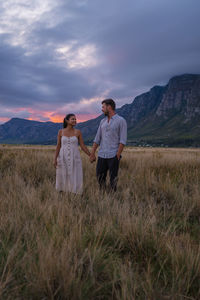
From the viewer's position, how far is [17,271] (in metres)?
1.69

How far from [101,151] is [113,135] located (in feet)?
1.54

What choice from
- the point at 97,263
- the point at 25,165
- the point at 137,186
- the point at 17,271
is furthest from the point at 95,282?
the point at 25,165

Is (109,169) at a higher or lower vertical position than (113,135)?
lower

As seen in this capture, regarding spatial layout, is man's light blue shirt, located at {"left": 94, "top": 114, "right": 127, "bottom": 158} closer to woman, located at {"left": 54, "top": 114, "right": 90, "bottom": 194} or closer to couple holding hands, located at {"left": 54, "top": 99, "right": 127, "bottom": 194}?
couple holding hands, located at {"left": 54, "top": 99, "right": 127, "bottom": 194}

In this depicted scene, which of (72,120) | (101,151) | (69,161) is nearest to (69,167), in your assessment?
(69,161)

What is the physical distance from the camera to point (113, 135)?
453 centimetres

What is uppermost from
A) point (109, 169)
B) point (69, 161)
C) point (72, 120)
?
point (72, 120)

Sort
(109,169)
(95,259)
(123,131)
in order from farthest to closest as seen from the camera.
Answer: (109,169), (123,131), (95,259)

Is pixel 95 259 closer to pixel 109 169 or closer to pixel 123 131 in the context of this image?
pixel 109 169

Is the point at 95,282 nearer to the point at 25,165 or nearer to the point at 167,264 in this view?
the point at 167,264

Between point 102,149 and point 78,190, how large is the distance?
1.06 metres

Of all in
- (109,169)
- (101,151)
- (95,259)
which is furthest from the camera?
(101,151)

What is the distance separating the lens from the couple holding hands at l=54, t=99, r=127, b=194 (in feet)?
14.7

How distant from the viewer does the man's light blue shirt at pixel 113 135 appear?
4455 millimetres
